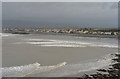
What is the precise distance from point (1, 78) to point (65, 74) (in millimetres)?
2445

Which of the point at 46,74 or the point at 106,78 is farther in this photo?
the point at 46,74

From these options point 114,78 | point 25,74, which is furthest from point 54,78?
point 114,78

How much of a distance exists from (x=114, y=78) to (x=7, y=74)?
4031mm

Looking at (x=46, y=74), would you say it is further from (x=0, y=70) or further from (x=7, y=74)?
(x=0, y=70)

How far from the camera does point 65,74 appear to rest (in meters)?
6.62

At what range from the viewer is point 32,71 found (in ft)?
22.9

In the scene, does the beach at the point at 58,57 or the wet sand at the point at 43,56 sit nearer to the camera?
the beach at the point at 58,57

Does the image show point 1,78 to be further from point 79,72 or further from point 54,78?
point 79,72

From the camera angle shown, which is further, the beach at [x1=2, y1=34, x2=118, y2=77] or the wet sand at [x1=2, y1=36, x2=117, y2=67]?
the wet sand at [x1=2, y1=36, x2=117, y2=67]

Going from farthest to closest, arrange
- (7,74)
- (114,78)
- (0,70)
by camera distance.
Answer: (0,70)
(7,74)
(114,78)

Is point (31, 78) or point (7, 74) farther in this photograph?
point (7, 74)

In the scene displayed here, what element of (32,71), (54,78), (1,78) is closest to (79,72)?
(54,78)

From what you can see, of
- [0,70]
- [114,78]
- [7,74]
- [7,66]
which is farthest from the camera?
[7,66]

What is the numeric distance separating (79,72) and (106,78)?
1492 millimetres
